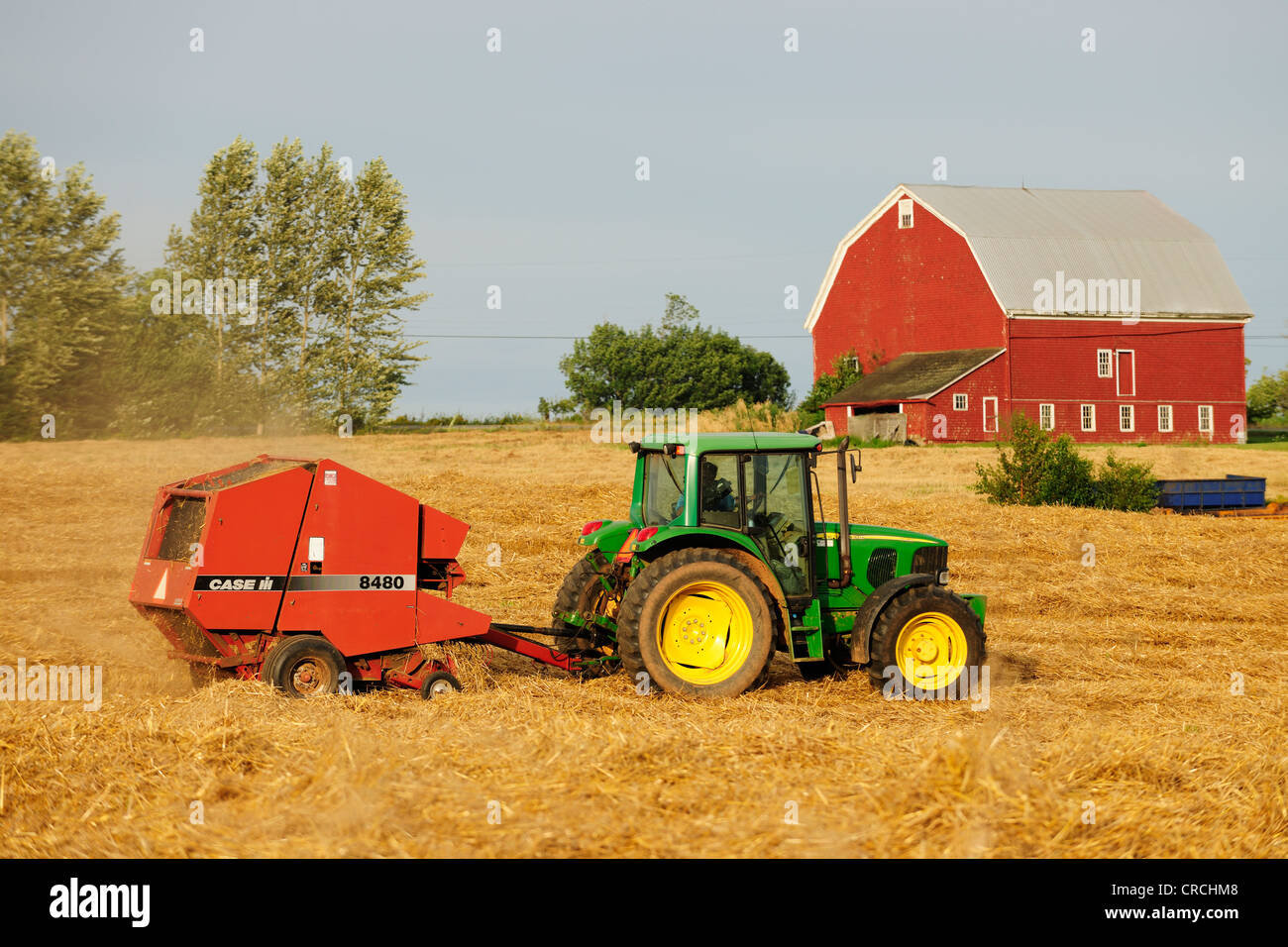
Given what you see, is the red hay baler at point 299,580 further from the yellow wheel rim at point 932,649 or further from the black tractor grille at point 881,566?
the yellow wheel rim at point 932,649

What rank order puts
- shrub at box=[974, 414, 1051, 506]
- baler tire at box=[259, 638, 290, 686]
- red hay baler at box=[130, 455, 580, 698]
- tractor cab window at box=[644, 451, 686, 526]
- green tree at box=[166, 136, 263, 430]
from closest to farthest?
baler tire at box=[259, 638, 290, 686] < red hay baler at box=[130, 455, 580, 698] < tractor cab window at box=[644, 451, 686, 526] < shrub at box=[974, 414, 1051, 506] < green tree at box=[166, 136, 263, 430]

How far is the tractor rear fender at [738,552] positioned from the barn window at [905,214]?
41.0 metres

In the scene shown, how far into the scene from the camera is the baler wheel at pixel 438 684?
8117 millimetres

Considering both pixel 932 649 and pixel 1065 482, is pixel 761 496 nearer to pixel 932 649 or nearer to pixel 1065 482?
pixel 932 649

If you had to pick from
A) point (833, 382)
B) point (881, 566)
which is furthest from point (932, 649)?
point (833, 382)

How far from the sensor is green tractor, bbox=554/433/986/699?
8.23 meters

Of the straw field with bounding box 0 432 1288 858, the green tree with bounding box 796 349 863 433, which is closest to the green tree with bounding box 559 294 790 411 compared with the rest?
the green tree with bounding box 796 349 863 433

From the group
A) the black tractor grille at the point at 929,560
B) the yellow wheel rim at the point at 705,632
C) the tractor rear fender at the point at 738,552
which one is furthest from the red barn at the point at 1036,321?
the yellow wheel rim at the point at 705,632

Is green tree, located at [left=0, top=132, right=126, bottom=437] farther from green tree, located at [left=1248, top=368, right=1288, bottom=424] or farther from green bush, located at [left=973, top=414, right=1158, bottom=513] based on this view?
green tree, located at [left=1248, top=368, right=1288, bottom=424]

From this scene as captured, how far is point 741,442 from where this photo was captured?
8.56 m

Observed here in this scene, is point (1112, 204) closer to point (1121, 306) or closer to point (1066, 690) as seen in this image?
point (1121, 306)

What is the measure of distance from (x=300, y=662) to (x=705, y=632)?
293 cm

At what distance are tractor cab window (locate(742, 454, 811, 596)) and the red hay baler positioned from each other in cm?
222

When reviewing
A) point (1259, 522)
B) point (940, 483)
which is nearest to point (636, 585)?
point (1259, 522)
